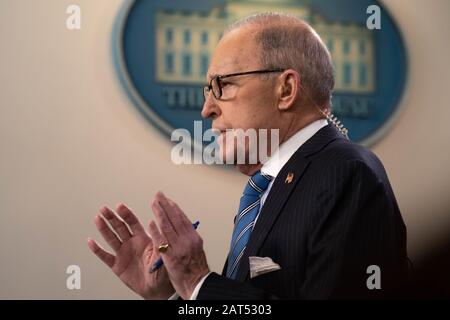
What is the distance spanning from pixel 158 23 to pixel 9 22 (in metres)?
0.58

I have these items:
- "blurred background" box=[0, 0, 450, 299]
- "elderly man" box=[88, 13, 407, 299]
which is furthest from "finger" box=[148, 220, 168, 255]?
"blurred background" box=[0, 0, 450, 299]

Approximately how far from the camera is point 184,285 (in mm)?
1353

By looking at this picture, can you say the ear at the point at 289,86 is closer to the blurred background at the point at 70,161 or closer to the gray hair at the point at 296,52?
the gray hair at the point at 296,52

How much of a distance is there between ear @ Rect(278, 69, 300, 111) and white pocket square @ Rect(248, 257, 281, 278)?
45 cm

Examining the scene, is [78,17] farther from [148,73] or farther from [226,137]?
[226,137]

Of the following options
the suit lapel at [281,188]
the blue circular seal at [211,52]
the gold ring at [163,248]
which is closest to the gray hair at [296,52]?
the suit lapel at [281,188]

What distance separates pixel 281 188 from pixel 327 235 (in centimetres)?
23

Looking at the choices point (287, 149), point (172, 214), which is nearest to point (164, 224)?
point (172, 214)

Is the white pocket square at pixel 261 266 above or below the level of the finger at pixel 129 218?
below

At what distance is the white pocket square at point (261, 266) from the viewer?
4.63 feet

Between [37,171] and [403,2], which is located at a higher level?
[403,2]

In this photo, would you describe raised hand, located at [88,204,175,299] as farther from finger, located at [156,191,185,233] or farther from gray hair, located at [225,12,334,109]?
gray hair, located at [225,12,334,109]

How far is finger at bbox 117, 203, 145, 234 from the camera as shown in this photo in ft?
5.30
